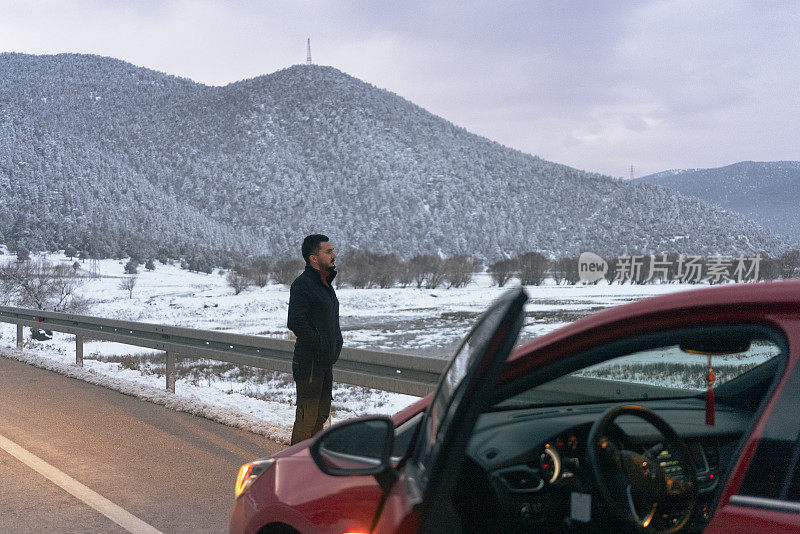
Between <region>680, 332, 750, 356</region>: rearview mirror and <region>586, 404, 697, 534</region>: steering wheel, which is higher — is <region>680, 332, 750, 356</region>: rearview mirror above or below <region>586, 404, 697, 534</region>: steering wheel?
above

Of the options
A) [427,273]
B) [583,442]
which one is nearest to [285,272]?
[427,273]

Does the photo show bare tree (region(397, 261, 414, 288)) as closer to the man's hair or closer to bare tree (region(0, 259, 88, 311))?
bare tree (region(0, 259, 88, 311))

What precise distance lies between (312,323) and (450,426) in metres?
4.66

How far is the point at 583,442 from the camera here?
2.55m

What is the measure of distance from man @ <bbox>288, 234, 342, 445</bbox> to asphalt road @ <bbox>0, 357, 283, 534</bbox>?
0.70m

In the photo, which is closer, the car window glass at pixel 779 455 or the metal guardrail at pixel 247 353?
the car window glass at pixel 779 455

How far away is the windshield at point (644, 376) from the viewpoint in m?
2.27

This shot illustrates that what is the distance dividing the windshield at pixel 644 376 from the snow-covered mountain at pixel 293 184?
80409 millimetres

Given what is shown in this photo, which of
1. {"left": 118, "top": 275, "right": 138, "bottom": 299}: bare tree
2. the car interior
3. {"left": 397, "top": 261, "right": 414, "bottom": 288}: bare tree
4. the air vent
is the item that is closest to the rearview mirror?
the car interior

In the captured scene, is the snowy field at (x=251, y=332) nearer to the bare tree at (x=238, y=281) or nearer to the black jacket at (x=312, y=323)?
the bare tree at (x=238, y=281)

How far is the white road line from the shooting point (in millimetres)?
4965

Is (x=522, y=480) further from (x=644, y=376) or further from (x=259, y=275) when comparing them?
(x=259, y=275)

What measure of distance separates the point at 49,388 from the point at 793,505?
10.3 m

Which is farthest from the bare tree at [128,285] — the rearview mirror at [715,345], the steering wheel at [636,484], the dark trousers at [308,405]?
the rearview mirror at [715,345]
